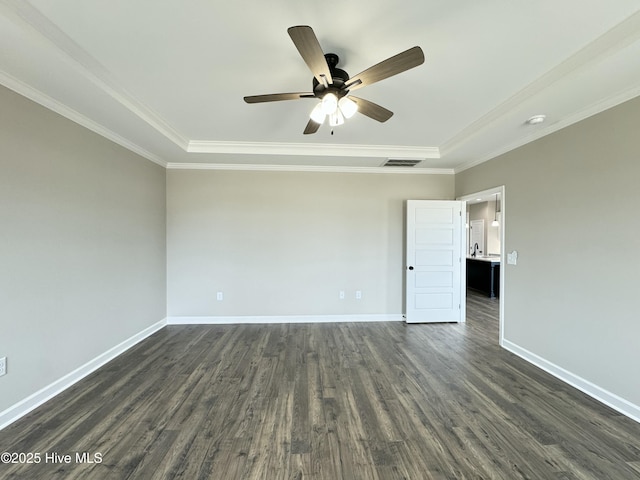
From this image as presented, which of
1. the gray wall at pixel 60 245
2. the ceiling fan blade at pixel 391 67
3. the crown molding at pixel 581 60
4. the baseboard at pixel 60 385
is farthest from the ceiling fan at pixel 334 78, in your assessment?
the baseboard at pixel 60 385

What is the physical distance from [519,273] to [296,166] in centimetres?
342

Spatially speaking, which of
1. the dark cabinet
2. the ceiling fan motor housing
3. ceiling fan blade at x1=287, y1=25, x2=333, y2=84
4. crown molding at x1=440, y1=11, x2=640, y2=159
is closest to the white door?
crown molding at x1=440, y1=11, x2=640, y2=159

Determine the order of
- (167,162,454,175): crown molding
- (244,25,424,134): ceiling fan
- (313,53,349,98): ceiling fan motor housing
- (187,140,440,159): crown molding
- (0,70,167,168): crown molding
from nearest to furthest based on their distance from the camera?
(244,25,424,134): ceiling fan
(313,53,349,98): ceiling fan motor housing
(0,70,167,168): crown molding
(187,140,440,159): crown molding
(167,162,454,175): crown molding

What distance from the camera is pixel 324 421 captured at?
6.82ft

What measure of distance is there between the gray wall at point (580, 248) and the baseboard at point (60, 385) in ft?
15.8

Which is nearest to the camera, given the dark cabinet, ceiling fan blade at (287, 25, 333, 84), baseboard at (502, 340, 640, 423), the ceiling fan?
ceiling fan blade at (287, 25, 333, 84)

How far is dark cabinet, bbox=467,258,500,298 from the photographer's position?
6215mm

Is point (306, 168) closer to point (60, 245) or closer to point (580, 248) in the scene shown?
point (60, 245)

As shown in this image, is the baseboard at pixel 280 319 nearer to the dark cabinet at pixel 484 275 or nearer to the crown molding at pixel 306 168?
the crown molding at pixel 306 168

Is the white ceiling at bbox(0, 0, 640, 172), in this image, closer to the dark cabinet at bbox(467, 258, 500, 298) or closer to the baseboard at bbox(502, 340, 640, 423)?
the baseboard at bbox(502, 340, 640, 423)

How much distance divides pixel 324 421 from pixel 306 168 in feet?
11.5

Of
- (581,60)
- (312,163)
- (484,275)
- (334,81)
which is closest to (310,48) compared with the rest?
(334,81)

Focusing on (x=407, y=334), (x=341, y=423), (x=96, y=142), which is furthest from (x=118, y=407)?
(x=407, y=334)

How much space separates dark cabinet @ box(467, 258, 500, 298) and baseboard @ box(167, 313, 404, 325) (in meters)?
3.08
